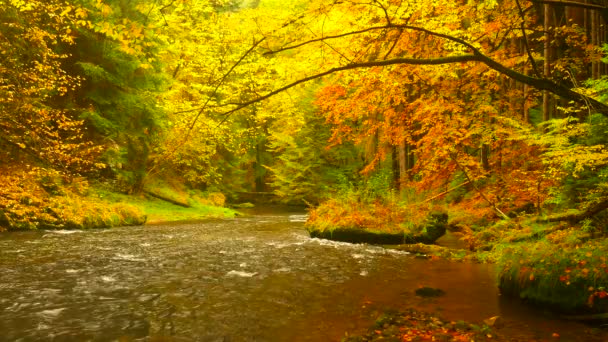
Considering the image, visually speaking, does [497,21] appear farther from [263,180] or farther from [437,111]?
[263,180]

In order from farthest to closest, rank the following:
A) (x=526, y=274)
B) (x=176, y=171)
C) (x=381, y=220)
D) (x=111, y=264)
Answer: (x=176, y=171) < (x=381, y=220) < (x=111, y=264) < (x=526, y=274)

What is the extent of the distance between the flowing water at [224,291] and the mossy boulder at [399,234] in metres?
0.69

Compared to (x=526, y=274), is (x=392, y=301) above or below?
below

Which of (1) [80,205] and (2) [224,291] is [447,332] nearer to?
(2) [224,291]

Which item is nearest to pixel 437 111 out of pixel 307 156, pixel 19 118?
pixel 19 118

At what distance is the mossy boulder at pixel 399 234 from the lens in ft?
42.8

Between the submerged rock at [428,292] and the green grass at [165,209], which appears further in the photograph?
the green grass at [165,209]

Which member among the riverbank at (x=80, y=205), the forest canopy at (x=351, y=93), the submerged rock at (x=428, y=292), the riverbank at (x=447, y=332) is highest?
the forest canopy at (x=351, y=93)

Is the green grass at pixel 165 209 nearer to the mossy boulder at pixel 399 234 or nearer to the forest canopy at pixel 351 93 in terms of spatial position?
the forest canopy at pixel 351 93

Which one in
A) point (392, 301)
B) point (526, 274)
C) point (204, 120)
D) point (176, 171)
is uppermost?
point (204, 120)

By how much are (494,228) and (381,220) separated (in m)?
3.76

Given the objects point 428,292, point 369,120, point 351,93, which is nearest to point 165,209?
point 351,93

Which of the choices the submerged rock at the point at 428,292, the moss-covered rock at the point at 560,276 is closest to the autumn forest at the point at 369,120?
the moss-covered rock at the point at 560,276

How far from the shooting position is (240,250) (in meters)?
12.7
